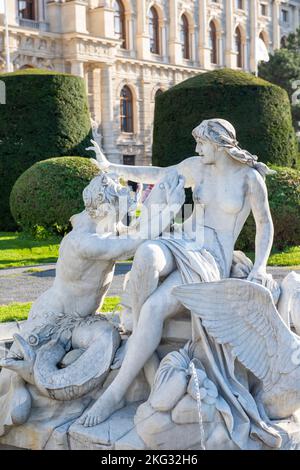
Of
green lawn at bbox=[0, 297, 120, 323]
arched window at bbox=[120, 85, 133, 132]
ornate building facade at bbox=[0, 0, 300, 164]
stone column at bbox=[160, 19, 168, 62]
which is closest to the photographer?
green lawn at bbox=[0, 297, 120, 323]

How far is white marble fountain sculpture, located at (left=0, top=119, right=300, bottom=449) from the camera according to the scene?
3.36m

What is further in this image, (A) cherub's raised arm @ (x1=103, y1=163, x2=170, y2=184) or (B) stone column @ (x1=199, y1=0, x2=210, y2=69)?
(B) stone column @ (x1=199, y1=0, x2=210, y2=69)

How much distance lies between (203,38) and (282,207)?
27.3 metres

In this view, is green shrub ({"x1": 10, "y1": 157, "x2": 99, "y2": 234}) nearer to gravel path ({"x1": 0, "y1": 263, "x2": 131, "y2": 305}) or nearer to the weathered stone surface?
gravel path ({"x1": 0, "y1": 263, "x2": 131, "y2": 305})

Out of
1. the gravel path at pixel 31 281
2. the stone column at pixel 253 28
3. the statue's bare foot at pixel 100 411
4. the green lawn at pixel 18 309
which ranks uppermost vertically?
the stone column at pixel 253 28

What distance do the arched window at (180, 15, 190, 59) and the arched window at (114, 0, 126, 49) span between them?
4205 millimetres

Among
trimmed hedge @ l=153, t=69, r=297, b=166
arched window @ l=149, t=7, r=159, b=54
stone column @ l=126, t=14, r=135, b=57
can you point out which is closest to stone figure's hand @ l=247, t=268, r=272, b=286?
trimmed hedge @ l=153, t=69, r=297, b=166

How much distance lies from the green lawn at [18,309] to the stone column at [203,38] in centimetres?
3152

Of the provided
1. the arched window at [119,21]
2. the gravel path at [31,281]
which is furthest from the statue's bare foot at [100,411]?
the arched window at [119,21]

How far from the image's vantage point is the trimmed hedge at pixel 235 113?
46.4 feet

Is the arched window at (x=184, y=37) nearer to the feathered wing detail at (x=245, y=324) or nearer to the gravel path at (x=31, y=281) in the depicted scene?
the gravel path at (x=31, y=281)
